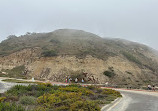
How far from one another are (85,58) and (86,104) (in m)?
32.1

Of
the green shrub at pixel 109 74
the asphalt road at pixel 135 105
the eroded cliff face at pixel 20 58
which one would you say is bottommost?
the asphalt road at pixel 135 105

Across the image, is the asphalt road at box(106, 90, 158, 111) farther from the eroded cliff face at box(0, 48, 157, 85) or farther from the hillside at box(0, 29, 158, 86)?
the eroded cliff face at box(0, 48, 157, 85)

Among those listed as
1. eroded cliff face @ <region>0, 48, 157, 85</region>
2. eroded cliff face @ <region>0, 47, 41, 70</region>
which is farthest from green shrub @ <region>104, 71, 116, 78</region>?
eroded cliff face @ <region>0, 47, 41, 70</region>

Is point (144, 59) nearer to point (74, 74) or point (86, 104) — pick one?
point (74, 74)

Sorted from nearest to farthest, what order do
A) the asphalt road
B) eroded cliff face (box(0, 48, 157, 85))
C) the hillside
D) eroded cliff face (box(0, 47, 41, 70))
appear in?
the asphalt road < eroded cliff face (box(0, 48, 157, 85)) < the hillside < eroded cliff face (box(0, 47, 41, 70))

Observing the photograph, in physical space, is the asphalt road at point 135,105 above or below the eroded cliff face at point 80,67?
below

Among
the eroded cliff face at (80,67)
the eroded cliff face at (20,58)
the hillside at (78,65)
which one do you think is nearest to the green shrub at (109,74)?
the hillside at (78,65)

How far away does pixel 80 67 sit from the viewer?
36.4 meters

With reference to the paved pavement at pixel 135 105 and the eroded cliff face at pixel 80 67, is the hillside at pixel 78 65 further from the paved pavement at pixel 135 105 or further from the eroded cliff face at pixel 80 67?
the paved pavement at pixel 135 105

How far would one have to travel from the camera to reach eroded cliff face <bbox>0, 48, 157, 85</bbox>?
34281 millimetres

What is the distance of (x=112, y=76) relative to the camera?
34969 mm

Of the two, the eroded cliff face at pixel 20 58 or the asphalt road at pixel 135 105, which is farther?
the eroded cliff face at pixel 20 58

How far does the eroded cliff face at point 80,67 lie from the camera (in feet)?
112

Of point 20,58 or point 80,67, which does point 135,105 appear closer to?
point 80,67
